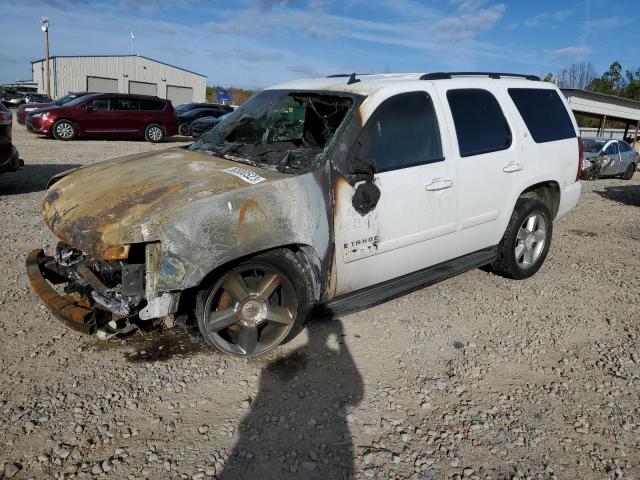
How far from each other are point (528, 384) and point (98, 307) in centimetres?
285

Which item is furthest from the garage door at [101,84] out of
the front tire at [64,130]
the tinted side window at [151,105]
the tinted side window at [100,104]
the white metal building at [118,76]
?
the front tire at [64,130]

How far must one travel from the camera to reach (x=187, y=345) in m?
3.72

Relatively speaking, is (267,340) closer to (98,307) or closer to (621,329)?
(98,307)

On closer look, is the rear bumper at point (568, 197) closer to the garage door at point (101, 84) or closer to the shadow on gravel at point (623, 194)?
the shadow on gravel at point (623, 194)

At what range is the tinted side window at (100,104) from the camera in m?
18.0

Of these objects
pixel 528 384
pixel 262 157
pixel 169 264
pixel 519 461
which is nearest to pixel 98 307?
pixel 169 264

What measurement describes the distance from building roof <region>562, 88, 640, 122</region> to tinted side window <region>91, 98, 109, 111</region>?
2027 cm

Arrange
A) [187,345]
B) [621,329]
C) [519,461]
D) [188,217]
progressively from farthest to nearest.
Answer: [621,329], [187,345], [188,217], [519,461]

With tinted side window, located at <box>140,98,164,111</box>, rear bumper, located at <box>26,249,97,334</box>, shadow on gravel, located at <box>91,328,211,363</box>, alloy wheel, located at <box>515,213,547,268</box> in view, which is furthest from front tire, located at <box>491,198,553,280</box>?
tinted side window, located at <box>140,98,164,111</box>

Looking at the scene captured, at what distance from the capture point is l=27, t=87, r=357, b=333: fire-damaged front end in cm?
287

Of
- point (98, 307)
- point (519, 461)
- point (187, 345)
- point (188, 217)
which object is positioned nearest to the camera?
point (519, 461)

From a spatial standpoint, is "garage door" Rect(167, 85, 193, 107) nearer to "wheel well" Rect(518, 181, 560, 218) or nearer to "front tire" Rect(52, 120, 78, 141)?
"front tire" Rect(52, 120, 78, 141)

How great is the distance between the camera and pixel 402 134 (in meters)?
3.77

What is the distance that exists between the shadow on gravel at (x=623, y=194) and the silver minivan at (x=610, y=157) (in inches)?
82.1
